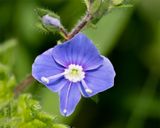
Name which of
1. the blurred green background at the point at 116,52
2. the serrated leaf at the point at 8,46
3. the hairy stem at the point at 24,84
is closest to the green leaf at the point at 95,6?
the hairy stem at the point at 24,84

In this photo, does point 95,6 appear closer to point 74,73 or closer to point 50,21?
point 50,21

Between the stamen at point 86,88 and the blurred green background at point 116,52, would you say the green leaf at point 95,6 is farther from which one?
the blurred green background at point 116,52

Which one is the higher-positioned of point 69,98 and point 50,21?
point 50,21

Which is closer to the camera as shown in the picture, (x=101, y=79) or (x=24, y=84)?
(x=101, y=79)

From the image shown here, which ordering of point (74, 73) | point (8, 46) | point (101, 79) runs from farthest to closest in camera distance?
point (8, 46), point (74, 73), point (101, 79)

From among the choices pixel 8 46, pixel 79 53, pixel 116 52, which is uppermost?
pixel 79 53

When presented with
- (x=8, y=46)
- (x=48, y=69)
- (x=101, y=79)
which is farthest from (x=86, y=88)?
(x=8, y=46)

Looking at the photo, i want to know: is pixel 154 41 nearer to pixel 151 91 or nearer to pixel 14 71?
pixel 151 91
